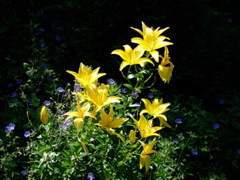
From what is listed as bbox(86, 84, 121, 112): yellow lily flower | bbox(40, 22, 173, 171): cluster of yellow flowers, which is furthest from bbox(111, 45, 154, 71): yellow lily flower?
bbox(86, 84, 121, 112): yellow lily flower

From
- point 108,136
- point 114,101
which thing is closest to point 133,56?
point 114,101

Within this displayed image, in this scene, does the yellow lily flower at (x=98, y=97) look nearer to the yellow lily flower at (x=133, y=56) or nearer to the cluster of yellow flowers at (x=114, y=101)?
the cluster of yellow flowers at (x=114, y=101)

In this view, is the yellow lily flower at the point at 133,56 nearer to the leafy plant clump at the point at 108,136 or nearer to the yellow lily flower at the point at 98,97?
the leafy plant clump at the point at 108,136

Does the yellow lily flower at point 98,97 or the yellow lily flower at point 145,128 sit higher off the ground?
the yellow lily flower at point 98,97

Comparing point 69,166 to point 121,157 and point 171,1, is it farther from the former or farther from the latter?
point 171,1

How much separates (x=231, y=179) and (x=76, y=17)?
2.52 m

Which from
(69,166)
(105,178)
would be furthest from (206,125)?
(69,166)

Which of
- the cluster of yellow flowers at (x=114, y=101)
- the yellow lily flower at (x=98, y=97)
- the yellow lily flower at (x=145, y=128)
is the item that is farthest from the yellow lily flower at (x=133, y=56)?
the yellow lily flower at (x=145, y=128)

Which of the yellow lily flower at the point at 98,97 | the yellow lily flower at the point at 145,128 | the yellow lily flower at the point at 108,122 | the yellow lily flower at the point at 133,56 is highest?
the yellow lily flower at the point at 133,56

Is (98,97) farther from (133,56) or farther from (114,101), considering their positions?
(133,56)

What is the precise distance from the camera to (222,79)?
3668mm

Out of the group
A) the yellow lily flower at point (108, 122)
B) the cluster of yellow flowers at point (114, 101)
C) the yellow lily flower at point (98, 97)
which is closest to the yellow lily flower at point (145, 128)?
the cluster of yellow flowers at point (114, 101)

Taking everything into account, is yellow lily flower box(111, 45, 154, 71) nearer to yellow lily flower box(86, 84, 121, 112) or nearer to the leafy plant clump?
the leafy plant clump

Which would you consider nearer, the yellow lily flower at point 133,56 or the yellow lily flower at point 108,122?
the yellow lily flower at point 108,122
